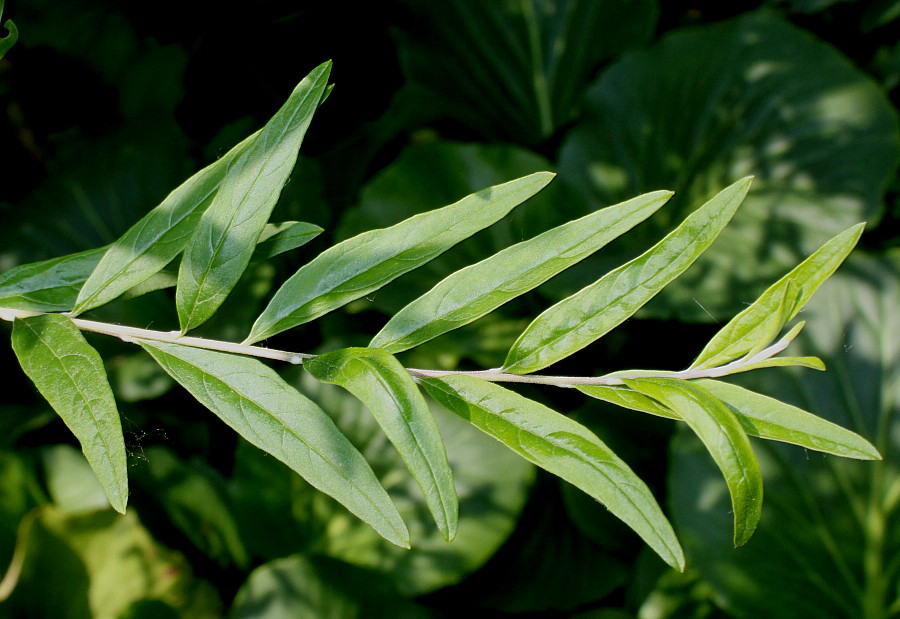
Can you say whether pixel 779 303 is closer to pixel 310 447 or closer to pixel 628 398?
pixel 628 398

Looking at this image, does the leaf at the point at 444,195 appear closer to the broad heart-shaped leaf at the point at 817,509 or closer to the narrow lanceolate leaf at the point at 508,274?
the broad heart-shaped leaf at the point at 817,509

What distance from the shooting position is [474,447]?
1284mm

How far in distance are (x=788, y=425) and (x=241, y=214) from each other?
0.98 ft

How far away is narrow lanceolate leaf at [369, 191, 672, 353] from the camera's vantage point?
0.39 meters

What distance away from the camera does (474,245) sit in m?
1.50

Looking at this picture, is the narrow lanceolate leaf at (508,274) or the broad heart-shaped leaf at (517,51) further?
the broad heart-shaped leaf at (517,51)

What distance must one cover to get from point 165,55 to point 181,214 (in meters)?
1.27

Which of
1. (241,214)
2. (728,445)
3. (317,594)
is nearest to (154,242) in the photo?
(241,214)

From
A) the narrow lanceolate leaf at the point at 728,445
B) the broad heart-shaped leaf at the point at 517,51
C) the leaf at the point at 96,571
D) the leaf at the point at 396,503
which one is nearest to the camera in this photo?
the narrow lanceolate leaf at the point at 728,445

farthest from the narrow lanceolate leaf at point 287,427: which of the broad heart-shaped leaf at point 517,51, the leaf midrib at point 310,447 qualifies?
the broad heart-shaped leaf at point 517,51

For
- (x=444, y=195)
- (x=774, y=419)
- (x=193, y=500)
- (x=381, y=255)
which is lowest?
(x=193, y=500)

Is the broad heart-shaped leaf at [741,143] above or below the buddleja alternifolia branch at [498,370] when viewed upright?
below

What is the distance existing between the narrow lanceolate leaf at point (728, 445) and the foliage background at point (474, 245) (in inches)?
27.5

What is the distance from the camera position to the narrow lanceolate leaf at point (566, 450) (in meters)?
0.35
